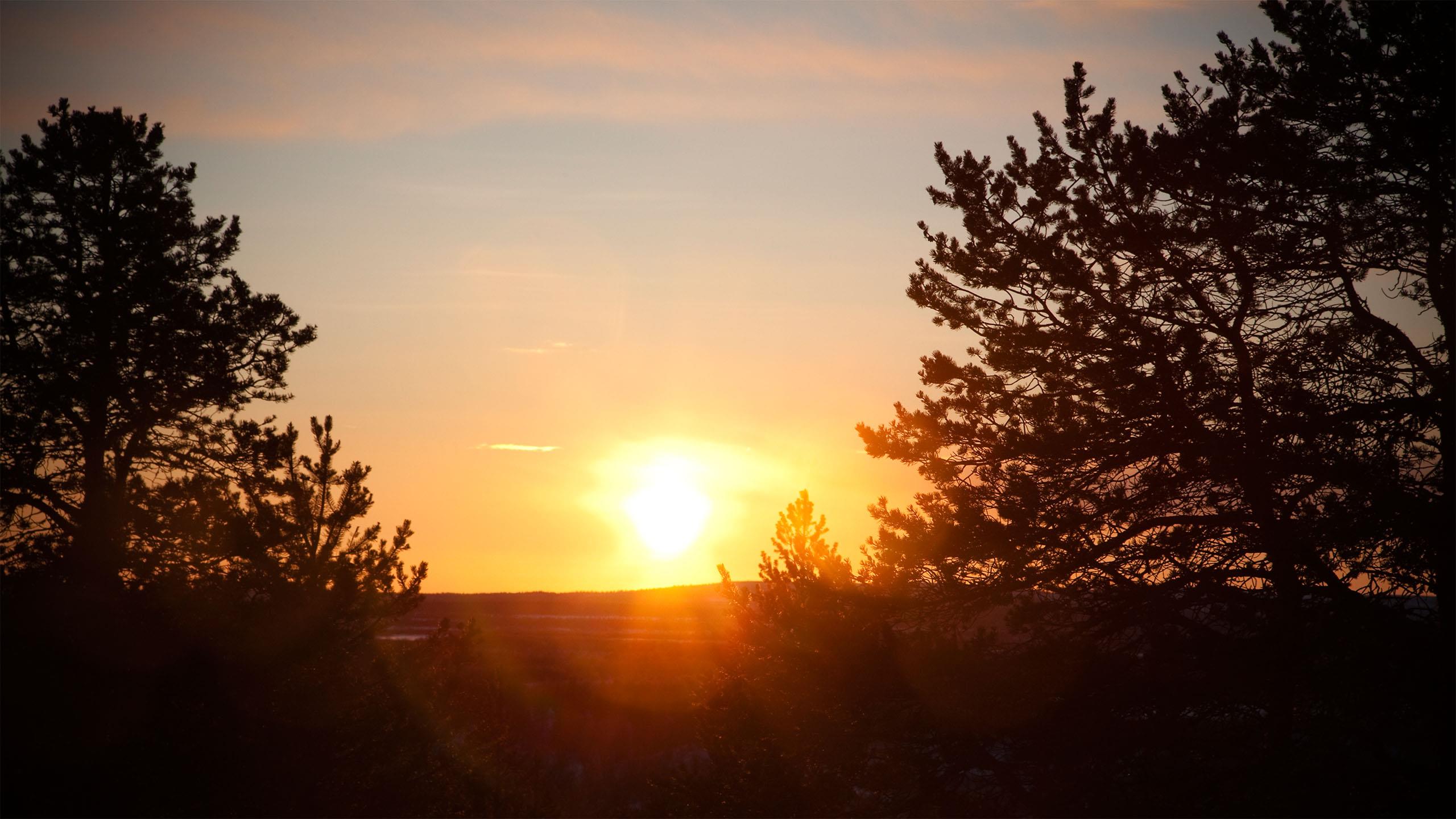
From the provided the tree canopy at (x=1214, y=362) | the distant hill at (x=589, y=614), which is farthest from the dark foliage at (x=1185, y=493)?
the distant hill at (x=589, y=614)

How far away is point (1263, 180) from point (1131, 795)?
6861 millimetres

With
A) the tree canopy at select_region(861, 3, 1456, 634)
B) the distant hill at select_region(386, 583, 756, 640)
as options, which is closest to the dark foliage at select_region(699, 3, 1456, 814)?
the tree canopy at select_region(861, 3, 1456, 634)

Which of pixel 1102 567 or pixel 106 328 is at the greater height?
pixel 106 328

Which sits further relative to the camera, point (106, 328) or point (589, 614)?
point (589, 614)

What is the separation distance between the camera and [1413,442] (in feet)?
32.3

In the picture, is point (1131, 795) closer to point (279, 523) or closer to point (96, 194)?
point (279, 523)

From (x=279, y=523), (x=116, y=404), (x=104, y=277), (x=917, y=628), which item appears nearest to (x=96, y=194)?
(x=104, y=277)

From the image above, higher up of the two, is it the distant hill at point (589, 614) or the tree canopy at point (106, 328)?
the tree canopy at point (106, 328)

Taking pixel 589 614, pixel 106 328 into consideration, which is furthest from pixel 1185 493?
pixel 589 614

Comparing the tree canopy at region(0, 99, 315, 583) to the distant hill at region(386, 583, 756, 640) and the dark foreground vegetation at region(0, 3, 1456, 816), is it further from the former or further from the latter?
the distant hill at region(386, 583, 756, 640)

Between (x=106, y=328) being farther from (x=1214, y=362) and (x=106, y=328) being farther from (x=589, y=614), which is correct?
(x=589, y=614)

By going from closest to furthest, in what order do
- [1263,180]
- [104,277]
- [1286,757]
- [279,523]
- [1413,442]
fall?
[1286,757] < [1413,442] < [1263,180] < [279,523] < [104,277]

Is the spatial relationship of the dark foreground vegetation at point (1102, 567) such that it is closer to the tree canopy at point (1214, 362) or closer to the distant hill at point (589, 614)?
the tree canopy at point (1214, 362)

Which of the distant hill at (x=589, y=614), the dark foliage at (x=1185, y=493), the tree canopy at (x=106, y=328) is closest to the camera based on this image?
the dark foliage at (x=1185, y=493)
